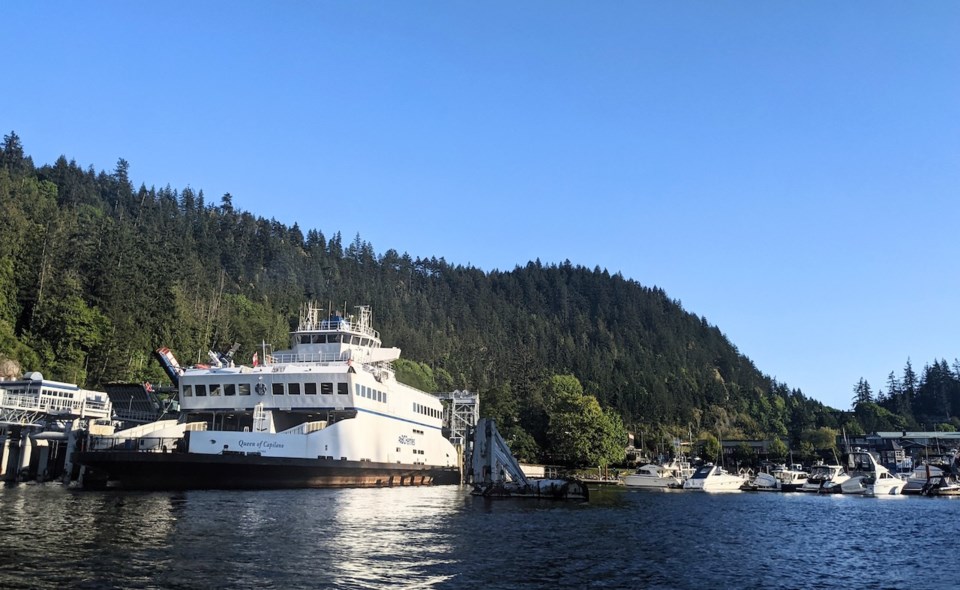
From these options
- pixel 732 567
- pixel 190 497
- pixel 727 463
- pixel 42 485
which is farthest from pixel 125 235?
pixel 727 463

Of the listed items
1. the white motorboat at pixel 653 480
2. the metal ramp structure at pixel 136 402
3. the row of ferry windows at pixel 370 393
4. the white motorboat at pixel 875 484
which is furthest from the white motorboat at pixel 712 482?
the metal ramp structure at pixel 136 402

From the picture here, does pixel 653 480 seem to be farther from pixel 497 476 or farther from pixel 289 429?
pixel 289 429

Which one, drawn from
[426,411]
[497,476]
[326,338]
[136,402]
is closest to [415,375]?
[426,411]

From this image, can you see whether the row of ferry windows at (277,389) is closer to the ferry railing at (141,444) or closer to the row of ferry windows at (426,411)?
the ferry railing at (141,444)

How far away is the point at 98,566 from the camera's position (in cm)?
1962

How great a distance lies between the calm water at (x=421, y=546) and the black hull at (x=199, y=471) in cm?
233

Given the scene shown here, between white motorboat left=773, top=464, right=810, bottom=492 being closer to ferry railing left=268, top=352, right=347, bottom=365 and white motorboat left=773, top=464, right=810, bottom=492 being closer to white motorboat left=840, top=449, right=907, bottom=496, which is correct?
white motorboat left=840, top=449, right=907, bottom=496

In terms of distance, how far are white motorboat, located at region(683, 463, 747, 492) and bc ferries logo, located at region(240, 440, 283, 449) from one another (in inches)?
2210

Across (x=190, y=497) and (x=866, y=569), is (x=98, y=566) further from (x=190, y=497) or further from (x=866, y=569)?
(x=866, y=569)

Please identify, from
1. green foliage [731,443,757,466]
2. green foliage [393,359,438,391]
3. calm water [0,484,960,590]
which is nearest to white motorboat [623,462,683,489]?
green foliage [393,359,438,391]

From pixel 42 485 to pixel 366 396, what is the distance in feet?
78.1

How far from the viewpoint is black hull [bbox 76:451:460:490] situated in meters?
44.8

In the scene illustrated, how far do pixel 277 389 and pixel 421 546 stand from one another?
102ft

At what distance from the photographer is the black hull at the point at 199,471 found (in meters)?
44.8
